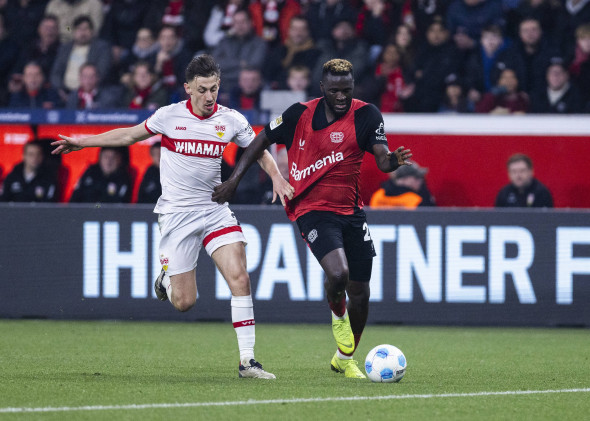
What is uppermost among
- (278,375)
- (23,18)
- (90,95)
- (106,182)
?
(23,18)

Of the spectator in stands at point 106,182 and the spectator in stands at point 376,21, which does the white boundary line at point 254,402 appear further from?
the spectator in stands at point 376,21

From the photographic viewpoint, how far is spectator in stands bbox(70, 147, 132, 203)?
44.2 ft

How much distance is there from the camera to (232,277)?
7516mm

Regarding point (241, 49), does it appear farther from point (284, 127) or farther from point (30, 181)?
point (284, 127)

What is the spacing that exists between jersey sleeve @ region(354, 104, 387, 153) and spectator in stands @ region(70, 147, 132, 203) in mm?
6551

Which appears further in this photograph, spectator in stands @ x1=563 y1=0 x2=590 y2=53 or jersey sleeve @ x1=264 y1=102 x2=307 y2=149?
spectator in stands @ x1=563 y1=0 x2=590 y2=53

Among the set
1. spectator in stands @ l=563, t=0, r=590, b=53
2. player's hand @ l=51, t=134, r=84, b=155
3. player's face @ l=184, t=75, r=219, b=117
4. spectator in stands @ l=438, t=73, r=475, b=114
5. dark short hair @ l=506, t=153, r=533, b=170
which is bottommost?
player's hand @ l=51, t=134, r=84, b=155

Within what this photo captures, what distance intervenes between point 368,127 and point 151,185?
639 centimetres

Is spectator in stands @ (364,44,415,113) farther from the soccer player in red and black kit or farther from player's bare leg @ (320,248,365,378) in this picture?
player's bare leg @ (320,248,365,378)

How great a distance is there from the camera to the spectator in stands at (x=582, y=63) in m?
14.0

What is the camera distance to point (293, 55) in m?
15.5

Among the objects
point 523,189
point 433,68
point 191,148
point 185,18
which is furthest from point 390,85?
point 191,148

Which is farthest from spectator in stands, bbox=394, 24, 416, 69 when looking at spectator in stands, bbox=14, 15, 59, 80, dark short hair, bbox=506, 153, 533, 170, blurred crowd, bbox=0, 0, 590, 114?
spectator in stands, bbox=14, 15, 59, 80

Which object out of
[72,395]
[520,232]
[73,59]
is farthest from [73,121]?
[72,395]
